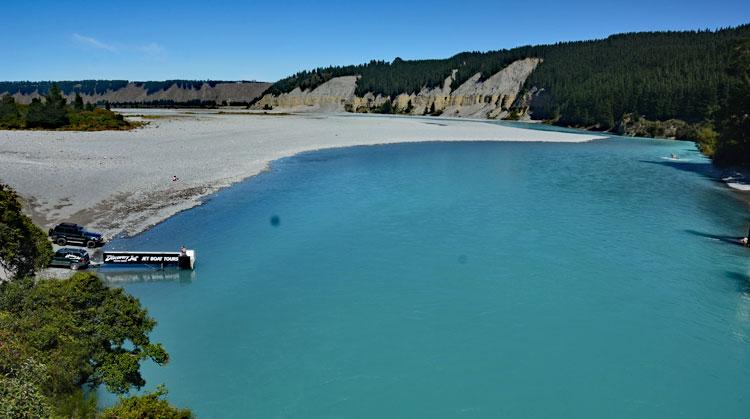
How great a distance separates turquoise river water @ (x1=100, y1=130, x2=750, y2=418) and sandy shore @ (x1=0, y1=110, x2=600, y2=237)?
5011 mm

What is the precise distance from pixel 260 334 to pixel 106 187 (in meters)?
34.0

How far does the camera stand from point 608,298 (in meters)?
26.7

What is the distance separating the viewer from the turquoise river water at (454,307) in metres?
18.5

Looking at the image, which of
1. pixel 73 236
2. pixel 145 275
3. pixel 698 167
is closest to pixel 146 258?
pixel 145 275

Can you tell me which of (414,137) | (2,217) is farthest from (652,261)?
(414,137)

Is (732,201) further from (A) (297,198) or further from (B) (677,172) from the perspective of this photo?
(A) (297,198)

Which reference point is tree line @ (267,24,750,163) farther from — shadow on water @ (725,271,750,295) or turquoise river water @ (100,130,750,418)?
shadow on water @ (725,271,750,295)

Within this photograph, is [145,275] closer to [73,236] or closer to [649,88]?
[73,236]

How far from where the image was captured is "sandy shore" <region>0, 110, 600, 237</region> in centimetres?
4072

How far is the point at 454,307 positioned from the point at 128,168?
47695mm

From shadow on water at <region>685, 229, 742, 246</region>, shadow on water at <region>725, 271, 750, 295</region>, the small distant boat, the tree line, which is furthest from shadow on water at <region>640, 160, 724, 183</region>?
the small distant boat

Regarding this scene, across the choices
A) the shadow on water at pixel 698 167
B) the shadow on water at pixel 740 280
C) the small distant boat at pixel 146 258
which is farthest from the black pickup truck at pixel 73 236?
the shadow on water at pixel 698 167

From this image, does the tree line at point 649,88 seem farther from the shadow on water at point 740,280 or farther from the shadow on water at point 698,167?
the shadow on water at point 740,280

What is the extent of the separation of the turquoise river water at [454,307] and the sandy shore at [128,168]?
5011 millimetres
